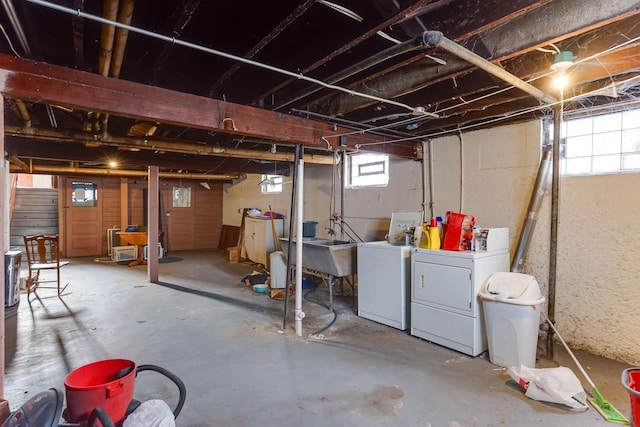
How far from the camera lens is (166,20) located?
1.96 m

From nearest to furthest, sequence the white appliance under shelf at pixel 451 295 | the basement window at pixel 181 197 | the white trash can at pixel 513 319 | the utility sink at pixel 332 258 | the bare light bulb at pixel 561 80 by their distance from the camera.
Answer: the bare light bulb at pixel 561 80, the white trash can at pixel 513 319, the white appliance under shelf at pixel 451 295, the utility sink at pixel 332 258, the basement window at pixel 181 197

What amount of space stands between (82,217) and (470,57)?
962 cm

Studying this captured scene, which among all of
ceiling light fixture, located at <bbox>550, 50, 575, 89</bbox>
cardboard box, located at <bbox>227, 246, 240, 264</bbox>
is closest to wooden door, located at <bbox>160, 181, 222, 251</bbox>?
cardboard box, located at <bbox>227, 246, 240, 264</bbox>

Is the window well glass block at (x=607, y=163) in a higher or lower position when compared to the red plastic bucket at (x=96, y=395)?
higher

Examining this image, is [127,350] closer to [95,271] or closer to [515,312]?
[515,312]

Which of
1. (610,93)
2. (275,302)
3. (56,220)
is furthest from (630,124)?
(56,220)

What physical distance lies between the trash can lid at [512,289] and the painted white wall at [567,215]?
0.60 m

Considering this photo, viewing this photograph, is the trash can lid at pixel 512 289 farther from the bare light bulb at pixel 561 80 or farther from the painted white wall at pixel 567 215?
the bare light bulb at pixel 561 80

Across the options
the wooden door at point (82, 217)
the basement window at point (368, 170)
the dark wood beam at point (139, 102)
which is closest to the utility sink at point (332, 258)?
the basement window at point (368, 170)

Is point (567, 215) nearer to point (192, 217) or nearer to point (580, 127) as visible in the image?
point (580, 127)

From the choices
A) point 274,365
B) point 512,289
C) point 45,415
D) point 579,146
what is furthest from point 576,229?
point 45,415

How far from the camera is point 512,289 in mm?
2764

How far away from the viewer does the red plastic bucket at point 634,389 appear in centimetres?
162

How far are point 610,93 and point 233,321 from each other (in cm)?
404
